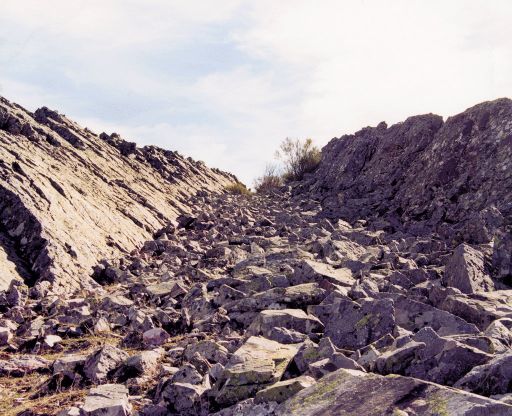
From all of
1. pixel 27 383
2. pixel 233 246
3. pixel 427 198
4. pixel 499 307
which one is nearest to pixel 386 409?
pixel 499 307

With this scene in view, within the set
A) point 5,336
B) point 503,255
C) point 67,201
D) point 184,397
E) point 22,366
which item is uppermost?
point 67,201

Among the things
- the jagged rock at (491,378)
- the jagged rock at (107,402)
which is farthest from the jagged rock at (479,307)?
the jagged rock at (107,402)

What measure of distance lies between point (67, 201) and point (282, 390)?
556 inches

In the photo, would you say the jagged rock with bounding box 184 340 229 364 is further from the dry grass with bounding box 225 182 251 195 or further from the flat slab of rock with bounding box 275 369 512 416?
the dry grass with bounding box 225 182 251 195

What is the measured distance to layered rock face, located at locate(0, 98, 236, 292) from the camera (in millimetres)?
13094

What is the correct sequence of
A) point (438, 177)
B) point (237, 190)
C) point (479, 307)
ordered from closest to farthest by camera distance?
point (479, 307) < point (438, 177) < point (237, 190)

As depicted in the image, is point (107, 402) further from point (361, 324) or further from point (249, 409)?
point (361, 324)

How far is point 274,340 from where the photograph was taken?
22.2 feet

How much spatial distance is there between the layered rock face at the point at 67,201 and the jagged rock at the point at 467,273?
29.4ft

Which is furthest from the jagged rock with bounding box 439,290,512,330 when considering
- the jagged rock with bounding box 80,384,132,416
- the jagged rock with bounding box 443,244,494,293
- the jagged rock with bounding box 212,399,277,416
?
the jagged rock with bounding box 80,384,132,416

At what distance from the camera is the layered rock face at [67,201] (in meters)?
13.1

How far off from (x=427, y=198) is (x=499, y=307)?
47.8ft

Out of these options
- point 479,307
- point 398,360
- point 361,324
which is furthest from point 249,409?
point 479,307

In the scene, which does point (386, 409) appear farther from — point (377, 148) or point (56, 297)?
point (377, 148)
